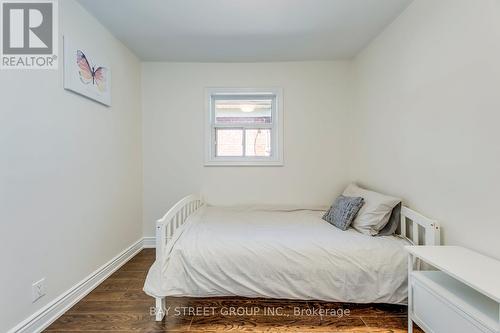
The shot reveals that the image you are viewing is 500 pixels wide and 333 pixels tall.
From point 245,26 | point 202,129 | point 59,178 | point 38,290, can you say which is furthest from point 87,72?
point 38,290

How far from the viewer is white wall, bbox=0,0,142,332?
1.45 meters

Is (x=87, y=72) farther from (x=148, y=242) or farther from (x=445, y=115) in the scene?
(x=445, y=115)

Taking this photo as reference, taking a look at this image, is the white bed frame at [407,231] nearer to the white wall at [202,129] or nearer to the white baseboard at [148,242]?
the white wall at [202,129]

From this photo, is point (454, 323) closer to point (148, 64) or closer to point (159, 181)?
point (159, 181)

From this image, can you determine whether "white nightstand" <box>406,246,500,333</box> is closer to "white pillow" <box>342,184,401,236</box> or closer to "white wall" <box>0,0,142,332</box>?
"white pillow" <box>342,184,401,236</box>

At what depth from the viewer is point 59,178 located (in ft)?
5.92

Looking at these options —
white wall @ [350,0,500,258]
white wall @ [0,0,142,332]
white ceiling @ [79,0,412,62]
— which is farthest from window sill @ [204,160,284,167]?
white ceiling @ [79,0,412,62]

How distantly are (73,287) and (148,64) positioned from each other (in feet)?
8.55

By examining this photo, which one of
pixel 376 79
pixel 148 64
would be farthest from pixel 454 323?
pixel 148 64

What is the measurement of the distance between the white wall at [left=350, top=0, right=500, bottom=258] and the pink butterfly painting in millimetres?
2747

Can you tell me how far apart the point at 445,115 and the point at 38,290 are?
2.99 m

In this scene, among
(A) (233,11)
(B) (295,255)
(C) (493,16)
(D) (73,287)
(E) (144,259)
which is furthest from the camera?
(E) (144,259)

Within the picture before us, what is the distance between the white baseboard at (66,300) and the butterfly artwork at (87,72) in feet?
5.19

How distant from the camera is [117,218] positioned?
2.59m
